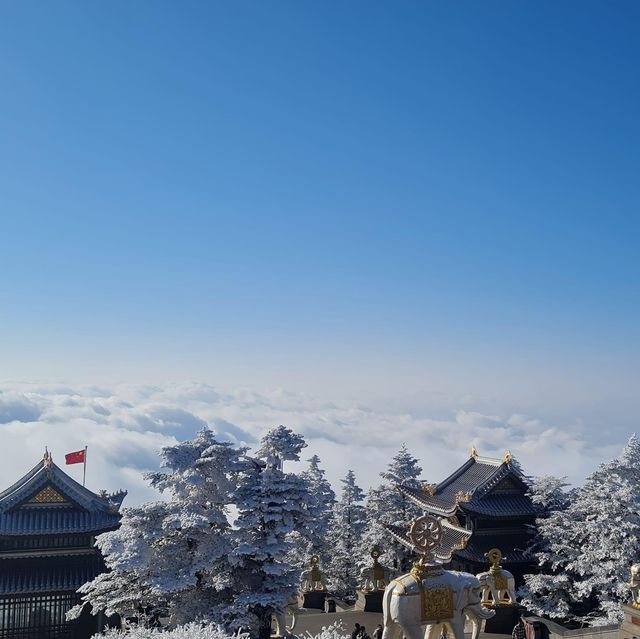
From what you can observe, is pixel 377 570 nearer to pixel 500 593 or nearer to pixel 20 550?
pixel 500 593

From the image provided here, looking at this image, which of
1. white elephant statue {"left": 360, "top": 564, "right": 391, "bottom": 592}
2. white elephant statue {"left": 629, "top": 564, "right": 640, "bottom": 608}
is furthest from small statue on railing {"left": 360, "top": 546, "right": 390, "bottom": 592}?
white elephant statue {"left": 629, "top": 564, "right": 640, "bottom": 608}

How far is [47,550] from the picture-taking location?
30.8 metres

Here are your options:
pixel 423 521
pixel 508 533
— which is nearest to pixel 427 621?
pixel 423 521

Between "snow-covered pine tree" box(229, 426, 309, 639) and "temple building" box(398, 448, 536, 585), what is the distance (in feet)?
41.5

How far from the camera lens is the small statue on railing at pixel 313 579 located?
38219 mm

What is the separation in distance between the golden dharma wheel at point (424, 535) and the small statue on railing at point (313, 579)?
19874mm

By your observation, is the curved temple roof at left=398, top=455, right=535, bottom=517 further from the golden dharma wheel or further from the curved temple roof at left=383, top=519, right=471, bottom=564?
the golden dharma wheel

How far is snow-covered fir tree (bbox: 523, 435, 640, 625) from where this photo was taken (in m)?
30.8

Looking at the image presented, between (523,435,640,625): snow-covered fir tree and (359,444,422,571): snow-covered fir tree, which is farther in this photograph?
(359,444,422,571): snow-covered fir tree

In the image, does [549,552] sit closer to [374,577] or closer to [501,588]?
[501,588]

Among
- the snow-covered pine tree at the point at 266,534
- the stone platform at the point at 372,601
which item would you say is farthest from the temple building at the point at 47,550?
the stone platform at the point at 372,601

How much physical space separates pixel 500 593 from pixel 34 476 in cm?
2249

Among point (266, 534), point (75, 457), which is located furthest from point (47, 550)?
point (266, 534)

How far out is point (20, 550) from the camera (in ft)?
99.5
